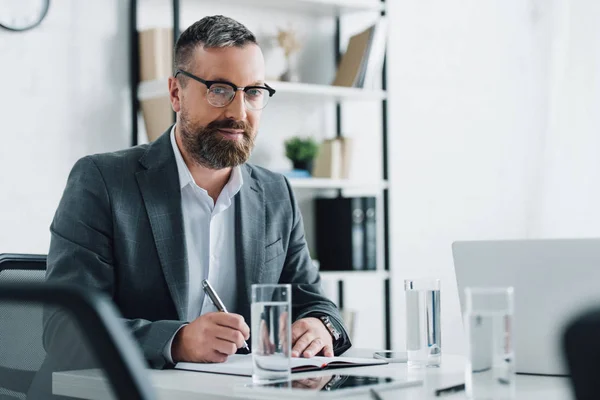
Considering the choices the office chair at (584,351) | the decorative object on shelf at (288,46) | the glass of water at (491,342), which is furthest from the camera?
the decorative object on shelf at (288,46)

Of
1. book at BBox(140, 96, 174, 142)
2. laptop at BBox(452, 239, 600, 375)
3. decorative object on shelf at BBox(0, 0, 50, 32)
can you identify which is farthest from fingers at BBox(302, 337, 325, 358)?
decorative object on shelf at BBox(0, 0, 50, 32)

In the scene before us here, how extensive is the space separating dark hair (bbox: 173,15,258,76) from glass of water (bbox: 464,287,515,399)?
3.35 ft

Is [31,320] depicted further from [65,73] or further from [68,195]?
[65,73]

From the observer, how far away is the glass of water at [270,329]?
130 centimetres

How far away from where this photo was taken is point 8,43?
2.91m

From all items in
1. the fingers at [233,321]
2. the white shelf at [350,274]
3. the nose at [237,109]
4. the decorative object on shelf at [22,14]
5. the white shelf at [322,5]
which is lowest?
the white shelf at [350,274]

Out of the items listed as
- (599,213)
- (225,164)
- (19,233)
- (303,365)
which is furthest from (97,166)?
(599,213)

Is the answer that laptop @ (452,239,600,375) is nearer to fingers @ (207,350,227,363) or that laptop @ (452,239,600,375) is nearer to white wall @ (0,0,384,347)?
fingers @ (207,350,227,363)

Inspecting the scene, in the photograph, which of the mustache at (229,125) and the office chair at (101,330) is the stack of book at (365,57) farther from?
the office chair at (101,330)

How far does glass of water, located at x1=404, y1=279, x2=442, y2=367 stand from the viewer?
154 cm

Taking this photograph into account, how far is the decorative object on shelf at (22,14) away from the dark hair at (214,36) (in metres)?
1.08

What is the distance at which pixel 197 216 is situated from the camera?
6.72ft

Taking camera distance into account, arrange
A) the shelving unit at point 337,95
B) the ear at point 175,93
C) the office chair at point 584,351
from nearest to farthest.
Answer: the office chair at point 584,351 < the ear at point 175,93 < the shelving unit at point 337,95

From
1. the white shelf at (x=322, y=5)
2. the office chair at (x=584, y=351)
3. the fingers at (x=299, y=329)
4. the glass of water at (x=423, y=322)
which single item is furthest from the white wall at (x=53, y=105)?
the office chair at (x=584, y=351)
